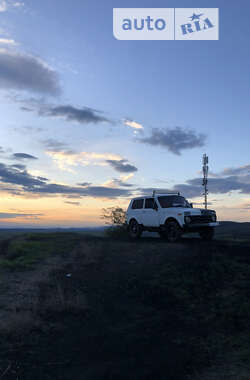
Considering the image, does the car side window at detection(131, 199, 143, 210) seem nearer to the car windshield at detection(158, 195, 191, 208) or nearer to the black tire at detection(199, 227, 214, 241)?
the car windshield at detection(158, 195, 191, 208)

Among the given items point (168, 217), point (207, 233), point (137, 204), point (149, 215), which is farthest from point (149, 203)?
point (207, 233)

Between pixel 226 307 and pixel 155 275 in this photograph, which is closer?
pixel 226 307

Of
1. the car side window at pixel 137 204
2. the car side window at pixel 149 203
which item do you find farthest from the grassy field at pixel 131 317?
Result: the car side window at pixel 137 204

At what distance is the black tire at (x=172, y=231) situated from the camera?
1662 centimetres

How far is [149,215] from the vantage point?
18188mm

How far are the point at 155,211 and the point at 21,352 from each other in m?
12.2

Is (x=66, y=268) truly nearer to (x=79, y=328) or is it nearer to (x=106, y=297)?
(x=106, y=297)

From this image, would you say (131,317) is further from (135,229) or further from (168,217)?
(135,229)

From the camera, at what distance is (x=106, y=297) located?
9.73 m

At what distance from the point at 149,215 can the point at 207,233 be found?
11.1ft

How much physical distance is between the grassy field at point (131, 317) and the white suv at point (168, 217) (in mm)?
2012

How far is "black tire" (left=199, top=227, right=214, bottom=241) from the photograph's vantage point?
17.5 meters

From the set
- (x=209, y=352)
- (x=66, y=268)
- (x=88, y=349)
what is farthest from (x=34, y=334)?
(x=66, y=268)

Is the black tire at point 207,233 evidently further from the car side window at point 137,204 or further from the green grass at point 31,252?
the green grass at point 31,252
